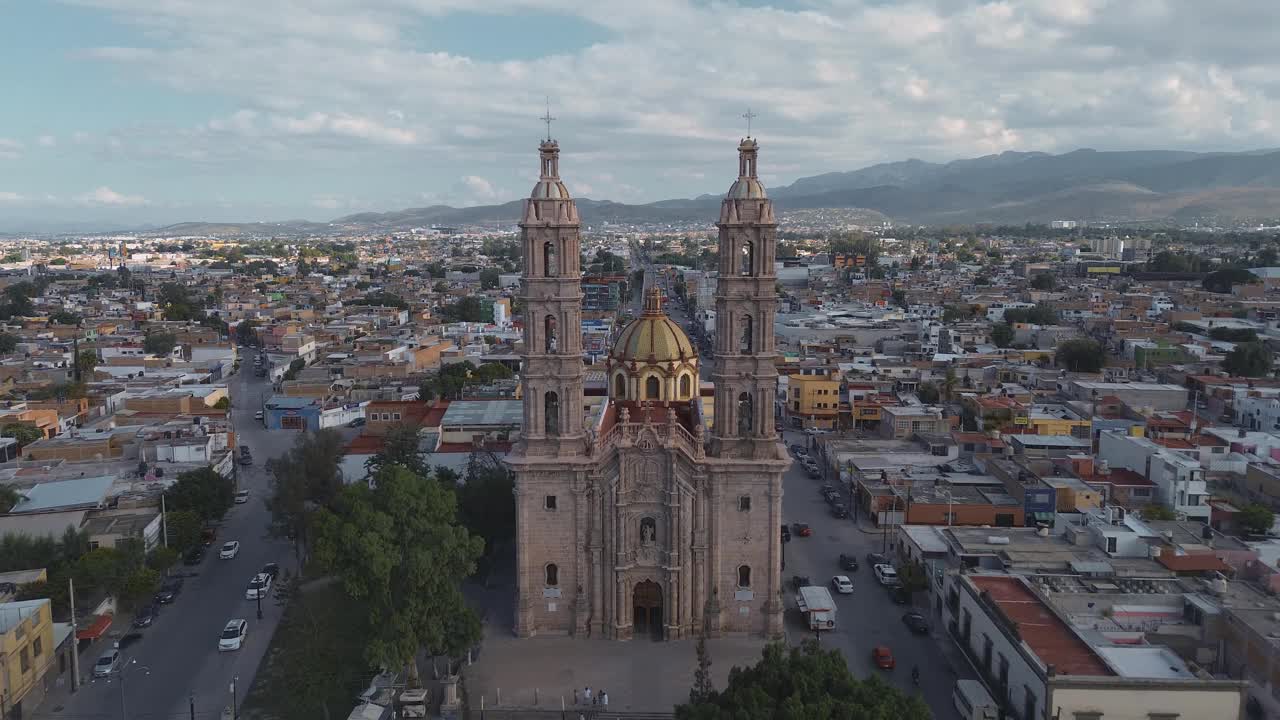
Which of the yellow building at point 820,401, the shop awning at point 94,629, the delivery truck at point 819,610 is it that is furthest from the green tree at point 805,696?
the yellow building at point 820,401

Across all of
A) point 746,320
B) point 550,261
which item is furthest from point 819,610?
point 550,261

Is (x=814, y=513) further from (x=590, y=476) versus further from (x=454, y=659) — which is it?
(x=454, y=659)

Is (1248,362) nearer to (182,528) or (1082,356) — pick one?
(1082,356)

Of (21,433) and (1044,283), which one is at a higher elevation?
(1044,283)

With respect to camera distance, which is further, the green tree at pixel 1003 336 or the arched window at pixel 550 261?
the green tree at pixel 1003 336

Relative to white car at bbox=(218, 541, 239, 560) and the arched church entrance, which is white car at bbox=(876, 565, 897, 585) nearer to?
the arched church entrance

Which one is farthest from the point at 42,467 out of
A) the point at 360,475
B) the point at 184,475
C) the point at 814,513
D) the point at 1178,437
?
the point at 1178,437

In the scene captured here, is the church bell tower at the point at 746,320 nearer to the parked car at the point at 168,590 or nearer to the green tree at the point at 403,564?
the green tree at the point at 403,564
